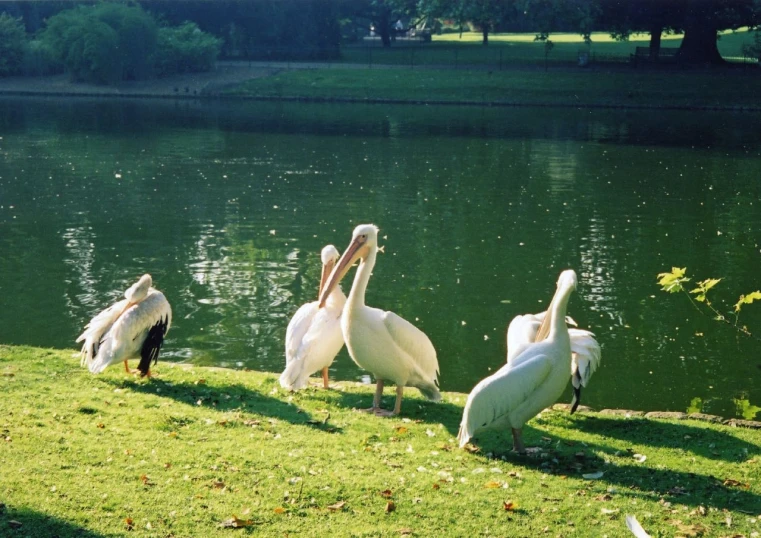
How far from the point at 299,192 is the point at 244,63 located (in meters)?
38.0

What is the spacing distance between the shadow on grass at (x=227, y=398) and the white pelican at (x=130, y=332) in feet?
0.95

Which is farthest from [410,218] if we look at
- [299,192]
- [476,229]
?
[299,192]

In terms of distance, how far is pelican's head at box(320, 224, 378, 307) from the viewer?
10.1m

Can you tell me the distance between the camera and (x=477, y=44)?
78.6 meters

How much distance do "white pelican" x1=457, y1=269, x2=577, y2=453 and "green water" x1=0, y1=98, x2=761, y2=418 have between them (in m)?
4.23

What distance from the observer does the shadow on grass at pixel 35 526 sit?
6223 millimetres

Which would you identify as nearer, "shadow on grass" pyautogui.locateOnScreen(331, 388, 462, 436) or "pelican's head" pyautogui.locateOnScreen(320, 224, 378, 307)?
"shadow on grass" pyautogui.locateOnScreen(331, 388, 462, 436)

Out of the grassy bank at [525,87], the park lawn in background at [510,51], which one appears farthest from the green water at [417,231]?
the park lawn in background at [510,51]

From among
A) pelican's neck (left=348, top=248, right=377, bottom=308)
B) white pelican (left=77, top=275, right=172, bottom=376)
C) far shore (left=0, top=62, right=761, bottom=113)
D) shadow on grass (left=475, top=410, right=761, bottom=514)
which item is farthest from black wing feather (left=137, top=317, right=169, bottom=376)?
far shore (left=0, top=62, right=761, bottom=113)

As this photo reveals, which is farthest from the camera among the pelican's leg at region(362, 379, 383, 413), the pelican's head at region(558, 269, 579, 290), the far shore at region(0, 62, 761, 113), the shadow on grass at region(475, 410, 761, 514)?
the far shore at region(0, 62, 761, 113)

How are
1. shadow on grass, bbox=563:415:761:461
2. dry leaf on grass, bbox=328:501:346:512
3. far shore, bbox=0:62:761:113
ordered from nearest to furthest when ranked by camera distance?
1. dry leaf on grass, bbox=328:501:346:512
2. shadow on grass, bbox=563:415:761:461
3. far shore, bbox=0:62:761:113

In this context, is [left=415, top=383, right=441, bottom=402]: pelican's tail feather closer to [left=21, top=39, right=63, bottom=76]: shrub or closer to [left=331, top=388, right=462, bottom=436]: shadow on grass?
[left=331, top=388, right=462, bottom=436]: shadow on grass

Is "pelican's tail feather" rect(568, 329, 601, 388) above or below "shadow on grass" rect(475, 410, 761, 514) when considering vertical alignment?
above

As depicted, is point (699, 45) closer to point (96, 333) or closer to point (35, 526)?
point (96, 333)
